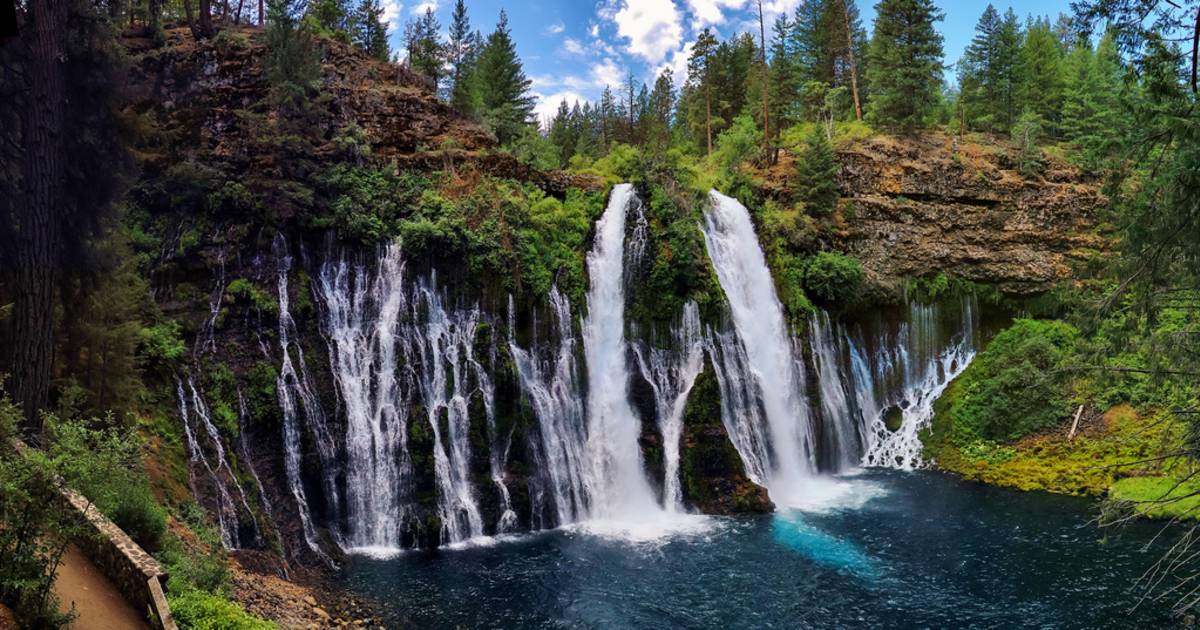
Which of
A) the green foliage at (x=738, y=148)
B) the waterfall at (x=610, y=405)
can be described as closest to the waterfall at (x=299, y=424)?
the waterfall at (x=610, y=405)

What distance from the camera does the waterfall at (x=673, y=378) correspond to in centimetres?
2170

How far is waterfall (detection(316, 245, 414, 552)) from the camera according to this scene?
730 inches

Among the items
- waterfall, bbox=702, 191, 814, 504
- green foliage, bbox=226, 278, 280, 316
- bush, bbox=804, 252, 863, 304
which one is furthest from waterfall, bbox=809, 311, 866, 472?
green foliage, bbox=226, 278, 280, 316

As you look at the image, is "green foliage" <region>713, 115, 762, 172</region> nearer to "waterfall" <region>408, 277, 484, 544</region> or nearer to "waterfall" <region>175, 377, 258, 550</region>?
"waterfall" <region>408, 277, 484, 544</region>

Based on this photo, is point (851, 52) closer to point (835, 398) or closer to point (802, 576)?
point (835, 398)

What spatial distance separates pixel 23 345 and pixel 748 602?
1598 cm

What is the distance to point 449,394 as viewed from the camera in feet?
66.7

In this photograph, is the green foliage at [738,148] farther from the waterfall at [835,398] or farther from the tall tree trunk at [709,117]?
the waterfall at [835,398]

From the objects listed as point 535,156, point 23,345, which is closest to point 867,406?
point 535,156

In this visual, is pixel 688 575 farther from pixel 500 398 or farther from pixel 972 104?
pixel 972 104

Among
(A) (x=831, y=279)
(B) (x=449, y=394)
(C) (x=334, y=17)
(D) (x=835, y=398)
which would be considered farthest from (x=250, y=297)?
(C) (x=334, y=17)

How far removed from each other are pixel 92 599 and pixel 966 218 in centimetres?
3548

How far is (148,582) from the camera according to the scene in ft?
31.5

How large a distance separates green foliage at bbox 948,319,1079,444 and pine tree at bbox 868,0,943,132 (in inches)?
510
